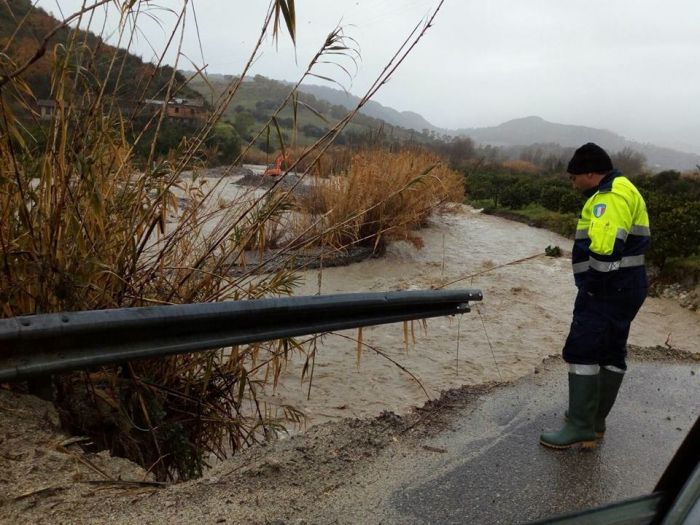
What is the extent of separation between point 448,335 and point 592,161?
10.6 feet

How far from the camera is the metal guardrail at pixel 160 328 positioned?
71.4 inches

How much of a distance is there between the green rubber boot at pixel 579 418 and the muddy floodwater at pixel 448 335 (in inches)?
33.9

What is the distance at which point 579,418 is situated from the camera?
3.47 meters

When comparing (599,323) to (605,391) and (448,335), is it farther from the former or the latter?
(448,335)

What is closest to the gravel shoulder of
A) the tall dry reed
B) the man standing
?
the tall dry reed

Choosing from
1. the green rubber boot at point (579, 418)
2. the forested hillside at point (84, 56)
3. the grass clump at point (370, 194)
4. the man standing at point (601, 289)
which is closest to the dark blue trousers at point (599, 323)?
the man standing at point (601, 289)

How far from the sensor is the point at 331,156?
10906mm

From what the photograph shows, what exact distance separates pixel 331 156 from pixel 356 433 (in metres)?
8.17

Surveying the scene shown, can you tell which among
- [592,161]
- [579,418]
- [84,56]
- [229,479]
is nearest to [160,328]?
[229,479]

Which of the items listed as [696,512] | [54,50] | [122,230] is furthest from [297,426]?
[696,512]

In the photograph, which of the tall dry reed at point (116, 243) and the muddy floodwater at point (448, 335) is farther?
the muddy floodwater at point (448, 335)

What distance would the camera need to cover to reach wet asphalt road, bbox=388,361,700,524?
2.66 metres

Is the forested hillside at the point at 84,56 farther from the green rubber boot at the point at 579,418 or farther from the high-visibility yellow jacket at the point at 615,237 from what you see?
the green rubber boot at the point at 579,418

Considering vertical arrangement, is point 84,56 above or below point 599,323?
above
